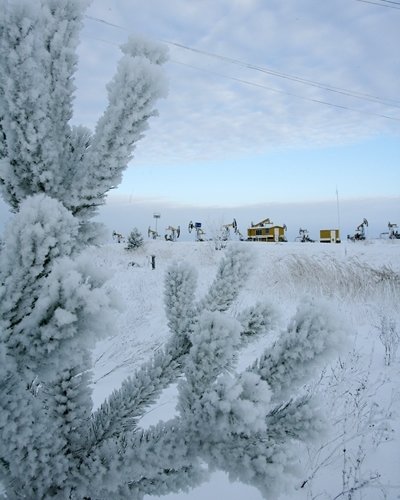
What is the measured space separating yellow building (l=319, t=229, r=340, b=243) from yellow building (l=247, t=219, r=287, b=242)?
315cm

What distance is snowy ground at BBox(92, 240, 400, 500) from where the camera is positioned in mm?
2615

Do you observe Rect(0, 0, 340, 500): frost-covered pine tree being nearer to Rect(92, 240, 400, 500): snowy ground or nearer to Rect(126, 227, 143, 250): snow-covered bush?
Rect(92, 240, 400, 500): snowy ground

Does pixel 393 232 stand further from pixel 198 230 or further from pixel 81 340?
pixel 81 340

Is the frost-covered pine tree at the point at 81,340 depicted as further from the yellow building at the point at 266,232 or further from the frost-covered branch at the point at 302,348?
the yellow building at the point at 266,232

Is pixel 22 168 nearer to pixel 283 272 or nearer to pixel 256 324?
pixel 256 324

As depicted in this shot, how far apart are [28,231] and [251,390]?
466 millimetres

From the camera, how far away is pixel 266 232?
3125 cm

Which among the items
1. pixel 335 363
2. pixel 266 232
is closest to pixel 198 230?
pixel 266 232

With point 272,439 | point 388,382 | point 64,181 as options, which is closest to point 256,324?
point 272,439

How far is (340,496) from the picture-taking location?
2.58 metres

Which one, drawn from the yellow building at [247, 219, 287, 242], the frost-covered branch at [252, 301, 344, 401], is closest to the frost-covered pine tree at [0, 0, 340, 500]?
the frost-covered branch at [252, 301, 344, 401]

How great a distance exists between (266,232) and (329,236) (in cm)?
533

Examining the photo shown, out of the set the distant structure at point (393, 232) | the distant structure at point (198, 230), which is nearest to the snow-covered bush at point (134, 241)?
the distant structure at point (198, 230)

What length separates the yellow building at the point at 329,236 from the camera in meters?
28.5
